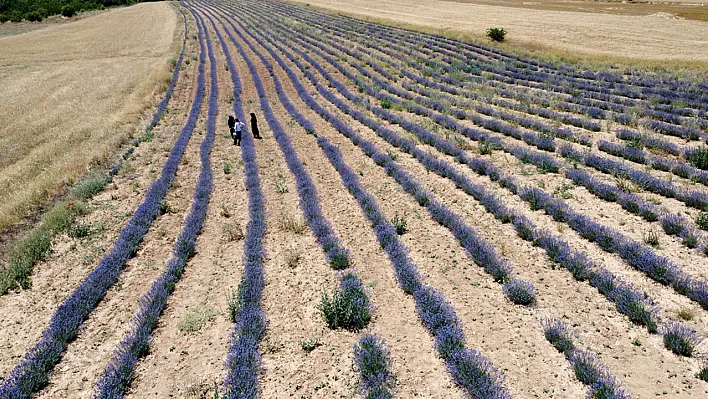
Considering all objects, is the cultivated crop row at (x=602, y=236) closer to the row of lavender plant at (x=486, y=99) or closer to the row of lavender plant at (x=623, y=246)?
the row of lavender plant at (x=623, y=246)

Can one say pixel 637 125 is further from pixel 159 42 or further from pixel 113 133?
pixel 159 42

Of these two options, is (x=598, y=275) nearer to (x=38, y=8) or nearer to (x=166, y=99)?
(x=166, y=99)

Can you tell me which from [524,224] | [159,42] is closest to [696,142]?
[524,224]

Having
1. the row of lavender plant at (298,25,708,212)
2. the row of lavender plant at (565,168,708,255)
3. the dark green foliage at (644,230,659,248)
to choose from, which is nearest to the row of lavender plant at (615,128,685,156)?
the row of lavender plant at (298,25,708,212)

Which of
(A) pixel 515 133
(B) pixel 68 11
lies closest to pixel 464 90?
(A) pixel 515 133

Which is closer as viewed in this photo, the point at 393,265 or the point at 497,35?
the point at 393,265
